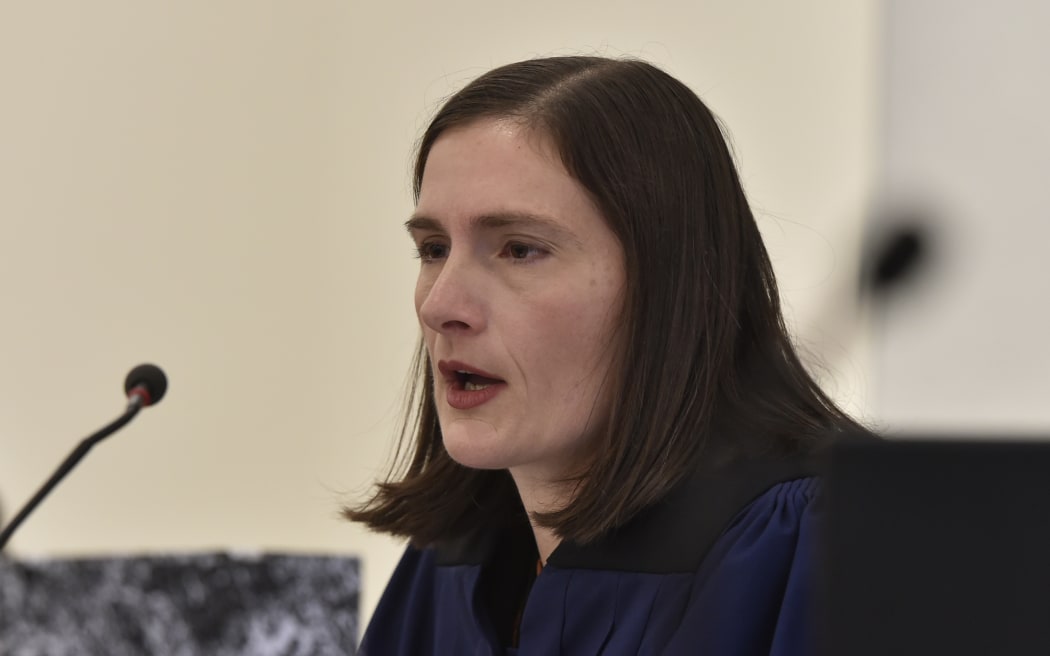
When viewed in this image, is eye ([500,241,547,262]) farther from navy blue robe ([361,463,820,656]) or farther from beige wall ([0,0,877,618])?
beige wall ([0,0,877,618])

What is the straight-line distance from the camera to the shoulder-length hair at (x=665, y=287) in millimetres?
1467

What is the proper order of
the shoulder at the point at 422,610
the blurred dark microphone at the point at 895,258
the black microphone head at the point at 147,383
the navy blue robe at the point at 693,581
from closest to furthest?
the blurred dark microphone at the point at 895,258 → the navy blue robe at the point at 693,581 → the shoulder at the point at 422,610 → the black microphone head at the point at 147,383

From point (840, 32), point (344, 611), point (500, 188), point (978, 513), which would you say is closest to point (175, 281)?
point (344, 611)

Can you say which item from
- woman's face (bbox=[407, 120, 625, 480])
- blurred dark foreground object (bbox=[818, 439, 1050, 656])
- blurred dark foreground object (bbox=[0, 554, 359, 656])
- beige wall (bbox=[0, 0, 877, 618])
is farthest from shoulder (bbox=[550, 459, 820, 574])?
beige wall (bbox=[0, 0, 877, 618])

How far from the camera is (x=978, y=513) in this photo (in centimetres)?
43

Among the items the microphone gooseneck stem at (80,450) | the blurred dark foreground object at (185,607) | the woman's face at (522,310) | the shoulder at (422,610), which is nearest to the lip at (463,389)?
the woman's face at (522,310)

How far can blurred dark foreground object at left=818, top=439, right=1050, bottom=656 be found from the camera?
0.42 metres

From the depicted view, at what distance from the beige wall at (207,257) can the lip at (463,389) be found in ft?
7.03

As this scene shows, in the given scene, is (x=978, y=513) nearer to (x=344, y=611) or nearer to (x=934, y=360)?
(x=934, y=360)

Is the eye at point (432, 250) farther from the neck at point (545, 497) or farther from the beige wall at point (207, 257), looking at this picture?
the beige wall at point (207, 257)

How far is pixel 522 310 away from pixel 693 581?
363mm

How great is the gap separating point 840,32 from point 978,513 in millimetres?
2994

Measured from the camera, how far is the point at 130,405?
6.07 ft

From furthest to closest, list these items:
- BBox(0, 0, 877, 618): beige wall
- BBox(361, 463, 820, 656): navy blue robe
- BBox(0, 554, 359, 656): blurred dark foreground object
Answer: BBox(0, 0, 877, 618): beige wall < BBox(0, 554, 359, 656): blurred dark foreground object < BBox(361, 463, 820, 656): navy blue robe
